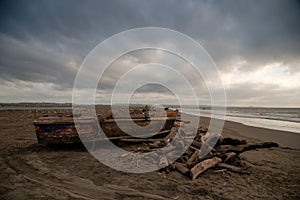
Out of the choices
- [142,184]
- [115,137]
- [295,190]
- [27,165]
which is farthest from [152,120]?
[295,190]

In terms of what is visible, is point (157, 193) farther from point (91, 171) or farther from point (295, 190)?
point (295, 190)

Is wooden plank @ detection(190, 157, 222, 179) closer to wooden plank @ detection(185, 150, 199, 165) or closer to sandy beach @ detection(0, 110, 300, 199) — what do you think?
sandy beach @ detection(0, 110, 300, 199)

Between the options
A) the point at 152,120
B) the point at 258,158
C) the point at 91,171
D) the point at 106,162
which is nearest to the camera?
the point at 91,171

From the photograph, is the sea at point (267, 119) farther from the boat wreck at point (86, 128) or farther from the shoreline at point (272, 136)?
the boat wreck at point (86, 128)

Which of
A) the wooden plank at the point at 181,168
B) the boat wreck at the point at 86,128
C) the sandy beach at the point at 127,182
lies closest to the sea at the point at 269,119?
the sandy beach at the point at 127,182

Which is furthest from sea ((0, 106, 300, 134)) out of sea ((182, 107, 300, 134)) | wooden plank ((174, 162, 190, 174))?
wooden plank ((174, 162, 190, 174))

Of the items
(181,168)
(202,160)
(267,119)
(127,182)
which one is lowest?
(127,182)

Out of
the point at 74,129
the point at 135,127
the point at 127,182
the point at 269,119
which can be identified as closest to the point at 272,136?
the point at 135,127

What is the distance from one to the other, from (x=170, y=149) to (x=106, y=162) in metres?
2.80

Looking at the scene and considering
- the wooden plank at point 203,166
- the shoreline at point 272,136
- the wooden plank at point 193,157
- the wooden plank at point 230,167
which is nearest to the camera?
the wooden plank at point 203,166

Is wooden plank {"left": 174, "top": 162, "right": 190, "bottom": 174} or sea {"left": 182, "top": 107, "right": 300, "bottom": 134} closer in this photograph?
wooden plank {"left": 174, "top": 162, "right": 190, "bottom": 174}

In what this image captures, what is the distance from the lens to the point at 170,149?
26.2 feet

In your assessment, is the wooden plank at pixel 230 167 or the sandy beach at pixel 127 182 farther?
the wooden plank at pixel 230 167

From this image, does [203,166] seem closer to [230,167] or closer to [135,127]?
[230,167]
